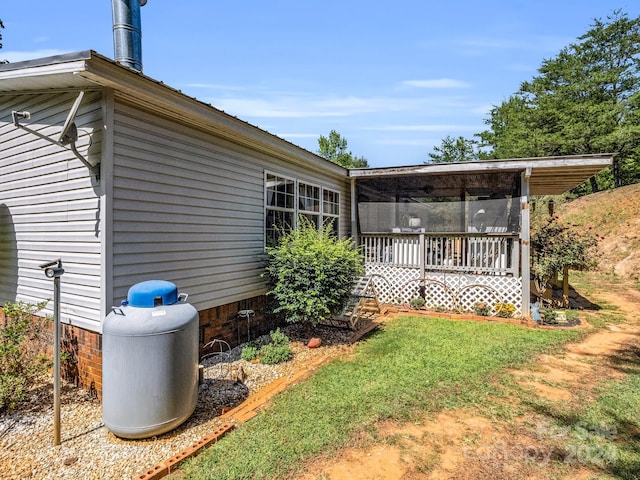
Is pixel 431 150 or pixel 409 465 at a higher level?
pixel 431 150

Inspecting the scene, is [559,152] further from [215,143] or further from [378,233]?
[215,143]

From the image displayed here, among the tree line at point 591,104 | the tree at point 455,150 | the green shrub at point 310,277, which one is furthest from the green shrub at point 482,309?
the tree at point 455,150

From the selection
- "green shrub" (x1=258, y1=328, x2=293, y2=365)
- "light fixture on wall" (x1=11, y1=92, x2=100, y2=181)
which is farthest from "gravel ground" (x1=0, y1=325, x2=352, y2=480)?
"light fixture on wall" (x1=11, y1=92, x2=100, y2=181)

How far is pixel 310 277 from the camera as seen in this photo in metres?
5.54

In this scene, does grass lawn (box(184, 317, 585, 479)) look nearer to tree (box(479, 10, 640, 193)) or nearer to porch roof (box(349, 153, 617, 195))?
porch roof (box(349, 153, 617, 195))

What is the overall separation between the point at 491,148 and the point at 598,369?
28847 mm

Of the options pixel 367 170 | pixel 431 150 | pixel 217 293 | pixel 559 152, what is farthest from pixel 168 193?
pixel 431 150

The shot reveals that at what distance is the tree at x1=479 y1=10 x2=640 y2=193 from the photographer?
20141 mm

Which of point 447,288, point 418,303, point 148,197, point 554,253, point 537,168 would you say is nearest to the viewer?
point 148,197

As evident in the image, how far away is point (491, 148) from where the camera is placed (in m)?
29.8

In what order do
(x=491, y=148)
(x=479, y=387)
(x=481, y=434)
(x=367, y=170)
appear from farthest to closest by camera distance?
(x=491, y=148)
(x=367, y=170)
(x=479, y=387)
(x=481, y=434)

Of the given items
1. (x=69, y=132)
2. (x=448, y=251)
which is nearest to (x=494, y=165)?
(x=448, y=251)

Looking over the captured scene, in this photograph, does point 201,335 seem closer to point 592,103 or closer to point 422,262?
point 422,262

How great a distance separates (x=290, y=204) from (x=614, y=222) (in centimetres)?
1754
